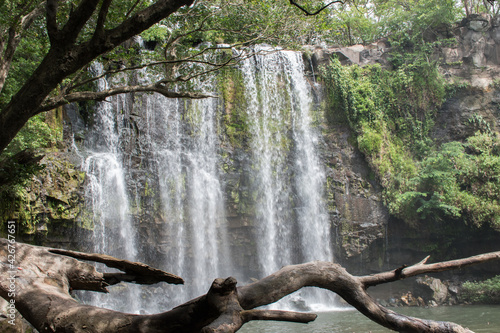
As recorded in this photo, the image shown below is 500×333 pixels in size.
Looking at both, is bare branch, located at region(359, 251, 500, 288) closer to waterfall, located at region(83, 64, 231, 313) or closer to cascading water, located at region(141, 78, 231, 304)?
waterfall, located at region(83, 64, 231, 313)

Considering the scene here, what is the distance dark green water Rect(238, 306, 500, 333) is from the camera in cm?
989

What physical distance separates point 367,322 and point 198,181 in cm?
858

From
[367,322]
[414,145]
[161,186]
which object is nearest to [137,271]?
[367,322]

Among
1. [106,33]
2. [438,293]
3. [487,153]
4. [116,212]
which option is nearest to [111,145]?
[116,212]

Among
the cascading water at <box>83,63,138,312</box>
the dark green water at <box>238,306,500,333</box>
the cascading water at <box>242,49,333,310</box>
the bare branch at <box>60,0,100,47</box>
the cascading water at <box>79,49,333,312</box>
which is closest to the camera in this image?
the bare branch at <box>60,0,100,47</box>

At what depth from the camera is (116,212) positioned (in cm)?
1416

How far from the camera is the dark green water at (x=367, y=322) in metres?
9.89

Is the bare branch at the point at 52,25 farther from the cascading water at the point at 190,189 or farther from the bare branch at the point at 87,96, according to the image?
the cascading water at the point at 190,189

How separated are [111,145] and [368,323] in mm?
11066

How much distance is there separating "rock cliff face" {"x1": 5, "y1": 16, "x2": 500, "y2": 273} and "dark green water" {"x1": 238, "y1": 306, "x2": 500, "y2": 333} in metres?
3.43

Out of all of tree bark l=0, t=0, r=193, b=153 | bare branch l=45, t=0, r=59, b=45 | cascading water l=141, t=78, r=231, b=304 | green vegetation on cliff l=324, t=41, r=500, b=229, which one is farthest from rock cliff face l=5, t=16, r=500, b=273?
bare branch l=45, t=0, r=59, b=45

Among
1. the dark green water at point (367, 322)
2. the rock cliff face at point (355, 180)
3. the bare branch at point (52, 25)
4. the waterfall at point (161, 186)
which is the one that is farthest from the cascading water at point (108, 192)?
the bare branch at point (52, 25)

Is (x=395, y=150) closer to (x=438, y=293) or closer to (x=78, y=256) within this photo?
(x=438, y=293)

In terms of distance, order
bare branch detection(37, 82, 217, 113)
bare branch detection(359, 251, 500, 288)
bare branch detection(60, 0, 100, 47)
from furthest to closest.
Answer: bare branch detection(37, 82, 217, 113) < bare branch detection(60, 0, 100, 47) < bare branch detection(359, 251, 500, 288)
